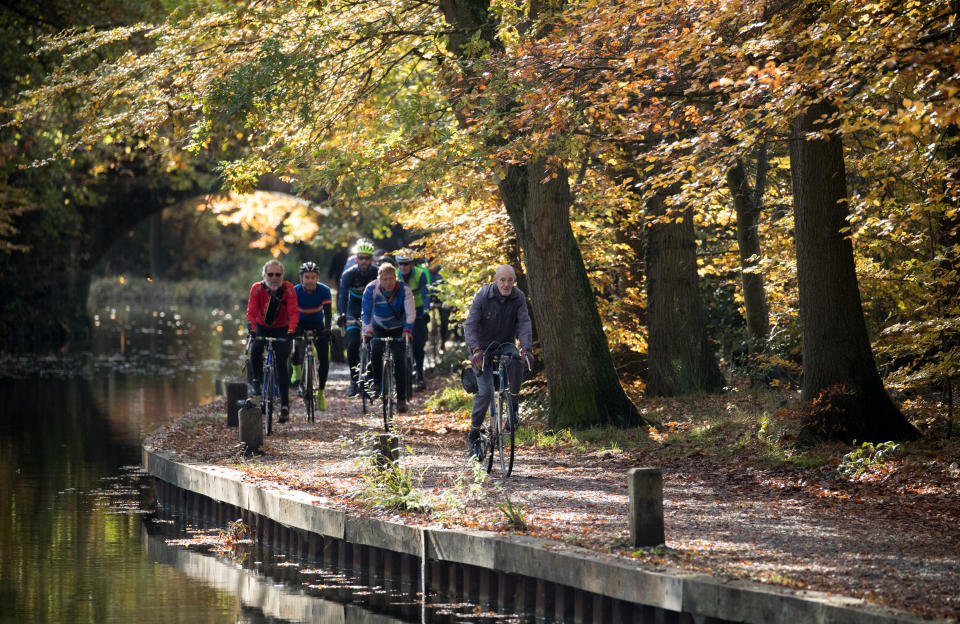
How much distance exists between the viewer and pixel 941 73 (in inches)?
407

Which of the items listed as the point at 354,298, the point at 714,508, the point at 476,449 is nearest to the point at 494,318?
the point at 476,449

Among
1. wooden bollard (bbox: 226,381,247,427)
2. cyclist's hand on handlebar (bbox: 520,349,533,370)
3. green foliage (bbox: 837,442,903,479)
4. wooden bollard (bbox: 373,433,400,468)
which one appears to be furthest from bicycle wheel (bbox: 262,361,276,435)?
green foliage (bbox: 837,442,903,479)

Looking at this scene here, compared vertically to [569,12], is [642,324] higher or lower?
lower

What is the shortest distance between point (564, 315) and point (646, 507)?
7136 mm

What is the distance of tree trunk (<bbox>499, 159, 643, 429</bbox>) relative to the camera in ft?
50.4

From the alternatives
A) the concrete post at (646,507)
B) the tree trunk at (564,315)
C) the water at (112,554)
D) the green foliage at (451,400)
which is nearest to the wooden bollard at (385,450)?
the water at (112,554)

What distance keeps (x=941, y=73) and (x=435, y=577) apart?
547 cm

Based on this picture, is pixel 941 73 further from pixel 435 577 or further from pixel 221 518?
pixel 221 518

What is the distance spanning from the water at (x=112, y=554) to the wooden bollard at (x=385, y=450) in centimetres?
105

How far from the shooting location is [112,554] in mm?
11180

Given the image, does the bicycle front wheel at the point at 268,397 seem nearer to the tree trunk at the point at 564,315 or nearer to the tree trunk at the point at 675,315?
the tree trunk at the point at 564,315

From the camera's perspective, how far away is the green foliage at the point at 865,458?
38.7ft

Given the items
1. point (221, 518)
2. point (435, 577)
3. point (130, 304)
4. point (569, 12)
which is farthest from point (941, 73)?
point (130, 304)

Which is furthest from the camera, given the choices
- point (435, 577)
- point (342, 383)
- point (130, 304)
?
point (130, 304)
